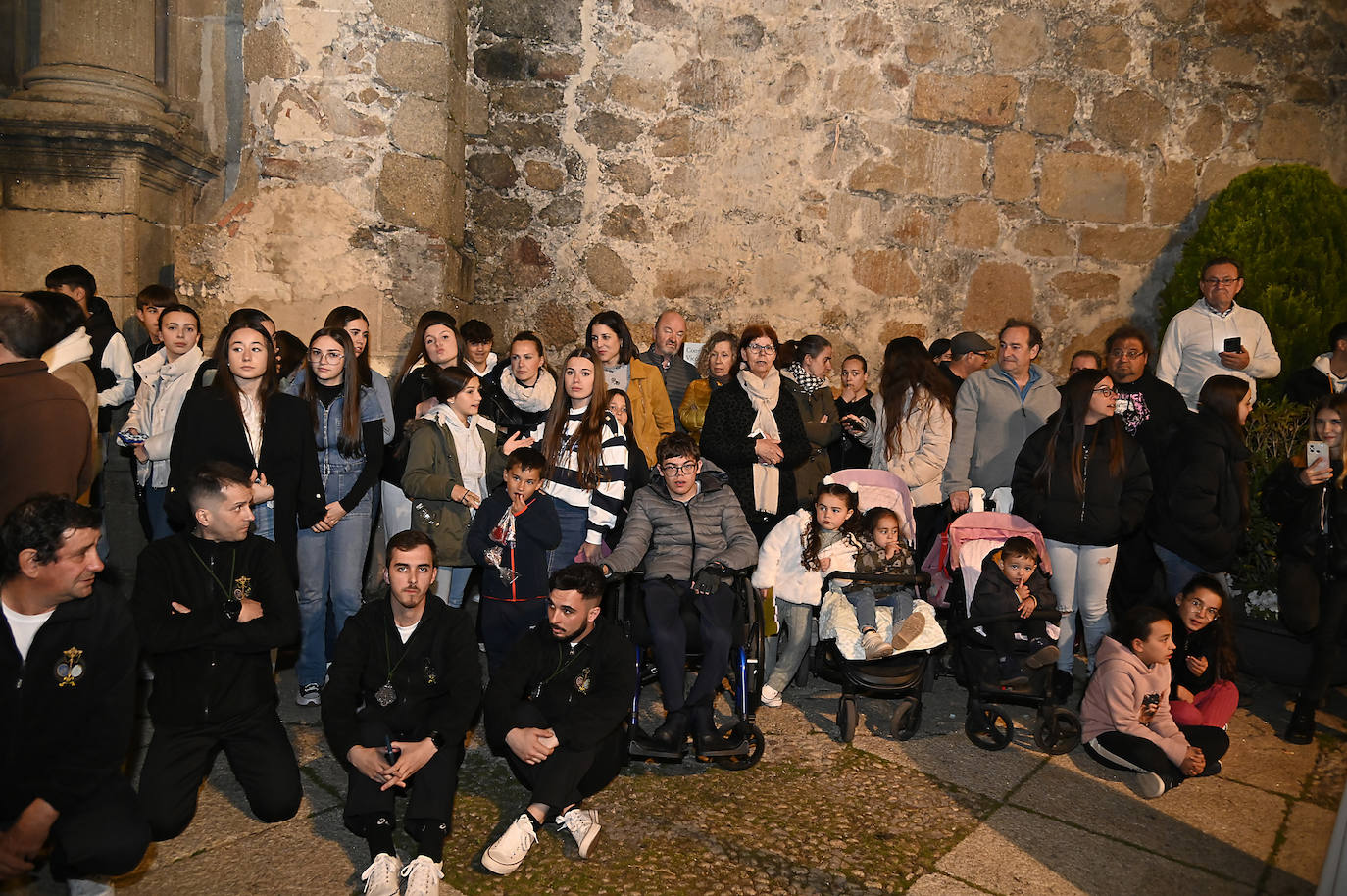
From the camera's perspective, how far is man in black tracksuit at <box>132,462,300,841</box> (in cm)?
330

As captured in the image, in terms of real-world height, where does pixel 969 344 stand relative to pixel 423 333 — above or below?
above

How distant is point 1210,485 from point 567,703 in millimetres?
3022

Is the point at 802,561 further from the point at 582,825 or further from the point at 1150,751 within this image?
the point at 582,825

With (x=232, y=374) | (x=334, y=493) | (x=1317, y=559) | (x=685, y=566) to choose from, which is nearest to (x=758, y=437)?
(x=685, y=566)

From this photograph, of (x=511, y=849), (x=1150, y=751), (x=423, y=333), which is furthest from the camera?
(x=423, y=333)

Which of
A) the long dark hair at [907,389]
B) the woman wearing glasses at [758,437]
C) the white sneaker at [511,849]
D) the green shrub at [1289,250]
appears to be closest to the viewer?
the white sneaker at [511,849]

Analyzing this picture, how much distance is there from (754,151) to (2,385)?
4.67 m

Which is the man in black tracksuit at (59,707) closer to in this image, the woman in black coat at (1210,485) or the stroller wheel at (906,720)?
the stroller wheel at (906,720)

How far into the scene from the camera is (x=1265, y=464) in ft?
17.5

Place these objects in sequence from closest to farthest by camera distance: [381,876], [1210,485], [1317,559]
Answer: [381,876] → [1317,559] → [1210,485]

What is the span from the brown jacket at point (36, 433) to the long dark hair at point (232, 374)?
70cm

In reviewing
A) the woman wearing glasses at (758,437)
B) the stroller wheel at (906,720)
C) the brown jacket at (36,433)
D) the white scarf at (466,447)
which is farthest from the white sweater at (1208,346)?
the brown jacket at (36,433)

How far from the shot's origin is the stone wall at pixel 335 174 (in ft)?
18.2

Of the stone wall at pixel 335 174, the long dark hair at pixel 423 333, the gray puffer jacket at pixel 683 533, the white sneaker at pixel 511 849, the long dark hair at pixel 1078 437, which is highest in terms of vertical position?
the stone wall at pixel 335 174
